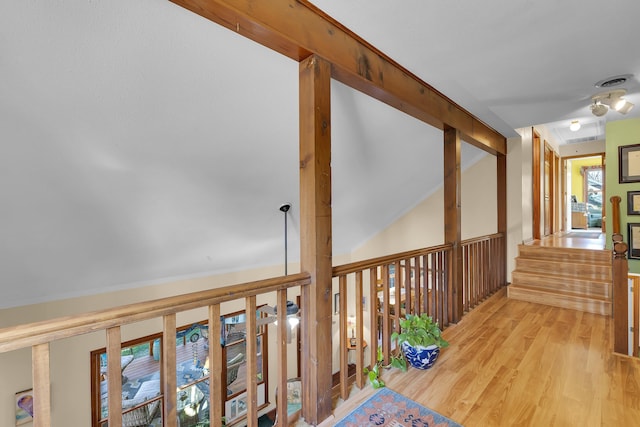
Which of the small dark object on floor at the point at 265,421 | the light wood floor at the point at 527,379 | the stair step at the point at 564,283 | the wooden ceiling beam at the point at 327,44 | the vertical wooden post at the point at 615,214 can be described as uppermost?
the wooden ceiling beam at the point at 327,44

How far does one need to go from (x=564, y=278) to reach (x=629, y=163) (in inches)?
81.1

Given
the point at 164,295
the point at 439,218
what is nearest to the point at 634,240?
the point at 439,218

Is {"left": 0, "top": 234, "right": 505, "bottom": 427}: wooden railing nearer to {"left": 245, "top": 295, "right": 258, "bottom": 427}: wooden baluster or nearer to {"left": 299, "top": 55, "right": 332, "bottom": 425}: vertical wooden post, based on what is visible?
{"left": 245, "top": 295, "right": 258, "bottom": 427}: wooden baluster

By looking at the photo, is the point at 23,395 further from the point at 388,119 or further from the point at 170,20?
the point at 388,119

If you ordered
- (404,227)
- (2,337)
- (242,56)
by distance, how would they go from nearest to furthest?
(2,337), (242,56), (404,227)

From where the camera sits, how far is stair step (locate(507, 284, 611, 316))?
3400 mm

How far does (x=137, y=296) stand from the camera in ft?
11.9

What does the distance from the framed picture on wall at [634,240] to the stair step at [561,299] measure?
1.53 m

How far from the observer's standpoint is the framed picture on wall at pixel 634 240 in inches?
168

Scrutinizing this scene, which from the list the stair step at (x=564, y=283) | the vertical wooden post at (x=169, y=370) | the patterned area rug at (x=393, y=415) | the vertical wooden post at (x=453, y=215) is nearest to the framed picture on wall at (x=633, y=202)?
the stair step at (x=564, y=283)

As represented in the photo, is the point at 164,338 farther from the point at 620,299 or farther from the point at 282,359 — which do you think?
the point at 620,299

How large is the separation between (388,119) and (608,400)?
2593mm

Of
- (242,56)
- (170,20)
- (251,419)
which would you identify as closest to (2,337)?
(251,419)

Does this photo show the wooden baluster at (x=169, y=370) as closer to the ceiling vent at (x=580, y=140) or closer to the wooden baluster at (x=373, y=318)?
the wooden baluster at (x=373, y=318)
